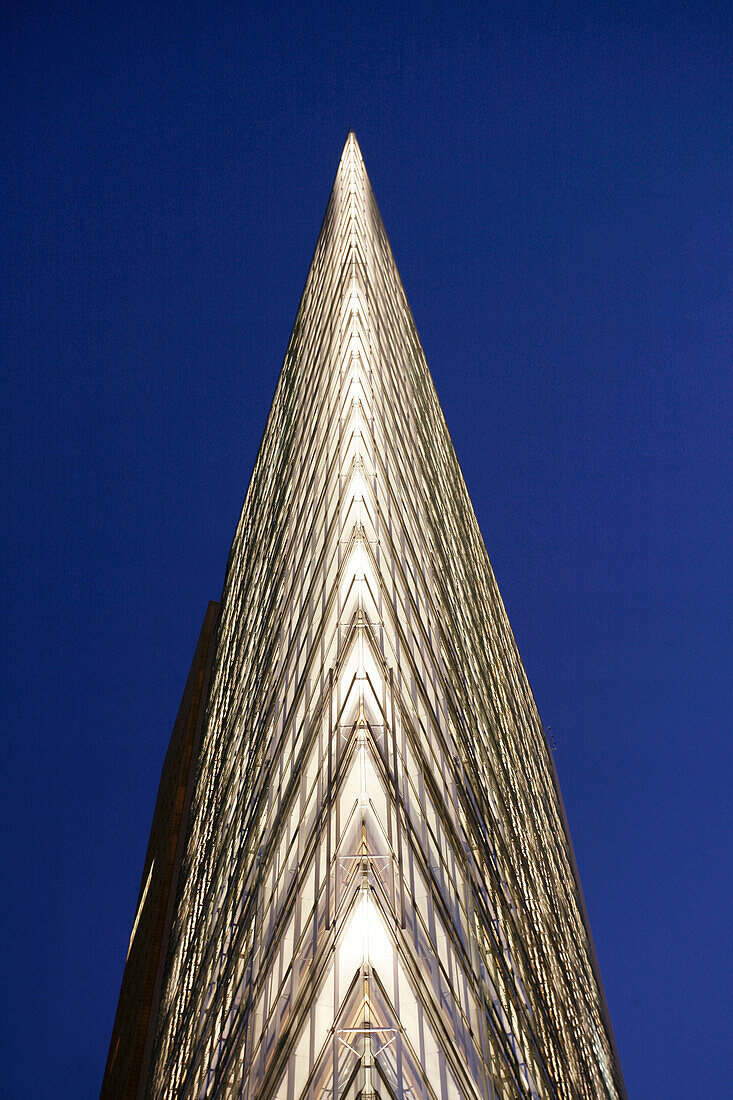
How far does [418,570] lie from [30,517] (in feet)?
139

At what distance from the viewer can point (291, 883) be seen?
7172mm

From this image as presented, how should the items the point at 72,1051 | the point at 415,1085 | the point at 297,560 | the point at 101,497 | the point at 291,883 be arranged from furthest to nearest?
1. the point at 101,497
2. the point at 72,1051
3. the point at 297,560
4. the point at 291,883
5. the point at 415,1085

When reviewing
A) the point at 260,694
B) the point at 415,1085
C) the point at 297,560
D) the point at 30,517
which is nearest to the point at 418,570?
the point at 297,560

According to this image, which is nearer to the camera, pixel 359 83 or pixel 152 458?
pixel 359 83

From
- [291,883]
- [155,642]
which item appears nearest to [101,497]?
[155,642]

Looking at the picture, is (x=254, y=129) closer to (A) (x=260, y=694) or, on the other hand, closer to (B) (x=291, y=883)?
(A) (x=260, y=694)

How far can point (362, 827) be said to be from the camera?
6730 mm

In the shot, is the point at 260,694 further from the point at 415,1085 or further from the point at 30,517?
the point at 30,517

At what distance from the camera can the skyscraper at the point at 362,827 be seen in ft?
20.9

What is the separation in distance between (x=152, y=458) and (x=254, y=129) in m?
19.3

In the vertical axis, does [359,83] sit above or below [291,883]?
above

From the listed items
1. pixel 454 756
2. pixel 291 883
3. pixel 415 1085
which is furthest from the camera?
pixel 454 756

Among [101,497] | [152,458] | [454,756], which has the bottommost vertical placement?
[454,756]

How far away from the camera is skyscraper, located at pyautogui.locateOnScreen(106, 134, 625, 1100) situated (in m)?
6.38
